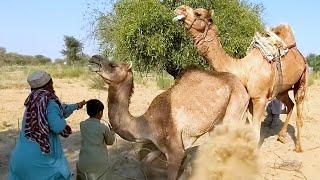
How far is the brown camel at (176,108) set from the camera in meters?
6.57

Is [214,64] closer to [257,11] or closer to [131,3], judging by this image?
[131,3]

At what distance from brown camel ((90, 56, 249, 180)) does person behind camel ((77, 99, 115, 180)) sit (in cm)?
37

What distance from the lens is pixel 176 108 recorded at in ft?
22.2

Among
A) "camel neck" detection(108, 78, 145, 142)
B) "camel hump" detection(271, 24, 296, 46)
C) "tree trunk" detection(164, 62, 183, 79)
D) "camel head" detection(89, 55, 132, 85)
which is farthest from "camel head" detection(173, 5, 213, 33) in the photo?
"camel hump" detection(271, 24, 296, 46)

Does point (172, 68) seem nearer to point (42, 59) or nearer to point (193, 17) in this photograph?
point (193, 17)

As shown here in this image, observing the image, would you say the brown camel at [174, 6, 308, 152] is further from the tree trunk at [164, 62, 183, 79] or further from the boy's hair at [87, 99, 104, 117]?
the boy's hair at [87, 99, 104, 117]

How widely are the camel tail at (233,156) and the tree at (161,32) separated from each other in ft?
12.7

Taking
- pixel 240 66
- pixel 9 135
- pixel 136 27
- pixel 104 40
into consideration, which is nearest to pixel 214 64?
pixel 240 66

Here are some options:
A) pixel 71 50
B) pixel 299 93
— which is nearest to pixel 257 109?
pixel 299 93

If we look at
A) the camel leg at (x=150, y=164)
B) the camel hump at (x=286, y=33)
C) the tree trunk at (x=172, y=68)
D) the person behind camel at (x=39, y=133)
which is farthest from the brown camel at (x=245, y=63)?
the person behind camel at (x=39, y=133)

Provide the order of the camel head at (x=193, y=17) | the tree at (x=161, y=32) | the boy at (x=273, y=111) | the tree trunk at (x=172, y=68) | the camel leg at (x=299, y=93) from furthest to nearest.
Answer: the boy at (x=273, y=111), the camel leg at (x=299, y=93), the tree trunk at (x=172, y=68), the tree at (x=161, y=32), the camel head at (x=193, y=17)

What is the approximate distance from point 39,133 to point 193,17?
3051 mm

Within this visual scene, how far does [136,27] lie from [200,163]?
12.9 feet

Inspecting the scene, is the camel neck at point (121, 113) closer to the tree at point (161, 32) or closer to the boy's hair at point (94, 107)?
the boy's hair at point (94, 107)
